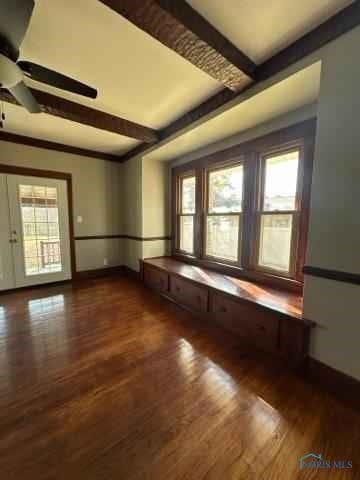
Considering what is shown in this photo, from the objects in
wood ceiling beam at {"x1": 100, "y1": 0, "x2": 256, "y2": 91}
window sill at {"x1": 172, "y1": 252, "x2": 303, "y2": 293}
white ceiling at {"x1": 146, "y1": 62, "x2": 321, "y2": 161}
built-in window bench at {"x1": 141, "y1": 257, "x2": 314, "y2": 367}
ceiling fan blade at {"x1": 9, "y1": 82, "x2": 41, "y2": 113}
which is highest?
wood ceiling beam at {"x1": 100, "y1": 0, "x2": 256, "y2": 91}

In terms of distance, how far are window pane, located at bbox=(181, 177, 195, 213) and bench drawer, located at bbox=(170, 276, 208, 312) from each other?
53.0 inches

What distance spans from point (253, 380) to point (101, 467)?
3.82 ft

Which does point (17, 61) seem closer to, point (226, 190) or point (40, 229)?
point (226, 190)

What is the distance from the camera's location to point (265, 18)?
137 centimetres

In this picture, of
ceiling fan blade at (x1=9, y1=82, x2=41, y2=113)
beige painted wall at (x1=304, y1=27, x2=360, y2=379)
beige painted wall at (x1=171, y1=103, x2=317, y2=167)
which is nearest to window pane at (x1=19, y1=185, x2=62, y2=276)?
ceiling fan blade at (x1=9, y1=82, x2=41, y2=113)

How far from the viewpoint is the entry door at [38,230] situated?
344 cm

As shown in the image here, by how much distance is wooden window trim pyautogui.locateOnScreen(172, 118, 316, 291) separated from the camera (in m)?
2.07

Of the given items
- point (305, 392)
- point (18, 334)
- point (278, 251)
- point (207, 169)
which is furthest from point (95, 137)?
point (305, 392)

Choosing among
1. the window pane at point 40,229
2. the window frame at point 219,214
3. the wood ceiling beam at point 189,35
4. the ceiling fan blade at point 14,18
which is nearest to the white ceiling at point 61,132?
the window pane at point 40,229

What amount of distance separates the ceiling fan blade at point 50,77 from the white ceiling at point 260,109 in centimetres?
142

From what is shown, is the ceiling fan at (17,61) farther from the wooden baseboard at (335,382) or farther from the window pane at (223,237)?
the wooden baseboard at (335,382)

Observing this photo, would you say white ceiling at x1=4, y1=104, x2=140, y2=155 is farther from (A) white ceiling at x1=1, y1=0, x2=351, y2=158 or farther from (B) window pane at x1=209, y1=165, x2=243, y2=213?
(B) window pane at x1=209, y1=165, x2=243, y2=213

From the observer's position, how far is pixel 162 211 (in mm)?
4090

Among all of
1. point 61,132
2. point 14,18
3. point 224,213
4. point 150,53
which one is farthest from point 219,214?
point 61,132
